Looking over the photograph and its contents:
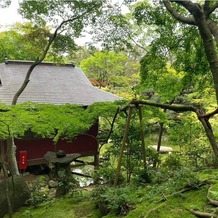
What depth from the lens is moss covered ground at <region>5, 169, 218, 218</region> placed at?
355 cm

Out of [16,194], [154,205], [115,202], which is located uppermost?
[154,205]

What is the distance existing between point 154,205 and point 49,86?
1074 cm

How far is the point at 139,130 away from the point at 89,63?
54.5 feet

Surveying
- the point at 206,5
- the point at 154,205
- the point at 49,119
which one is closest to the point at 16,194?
the point at 49,119

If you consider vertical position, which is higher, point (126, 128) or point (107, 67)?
point (107, 67)

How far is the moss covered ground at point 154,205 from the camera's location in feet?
11.7

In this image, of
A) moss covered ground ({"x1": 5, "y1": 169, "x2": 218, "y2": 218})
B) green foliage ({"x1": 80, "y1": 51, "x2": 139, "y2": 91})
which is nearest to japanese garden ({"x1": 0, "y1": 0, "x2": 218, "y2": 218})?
moss covered ground ({"x1": 5, "y1": 169, "x2": 218, "y2": 218})

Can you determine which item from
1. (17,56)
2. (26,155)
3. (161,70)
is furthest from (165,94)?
(17,56)

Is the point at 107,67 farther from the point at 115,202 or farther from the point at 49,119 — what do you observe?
the point at 115,202

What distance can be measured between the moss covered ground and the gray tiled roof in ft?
23.5

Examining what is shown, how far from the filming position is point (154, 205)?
387 centimetres

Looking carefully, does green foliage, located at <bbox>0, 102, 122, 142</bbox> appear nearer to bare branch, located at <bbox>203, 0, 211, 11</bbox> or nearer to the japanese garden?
the japanese garden

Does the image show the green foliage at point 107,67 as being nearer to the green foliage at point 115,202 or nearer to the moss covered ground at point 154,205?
the moss covered ground at point 154,205

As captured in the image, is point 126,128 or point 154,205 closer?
point 154,205
